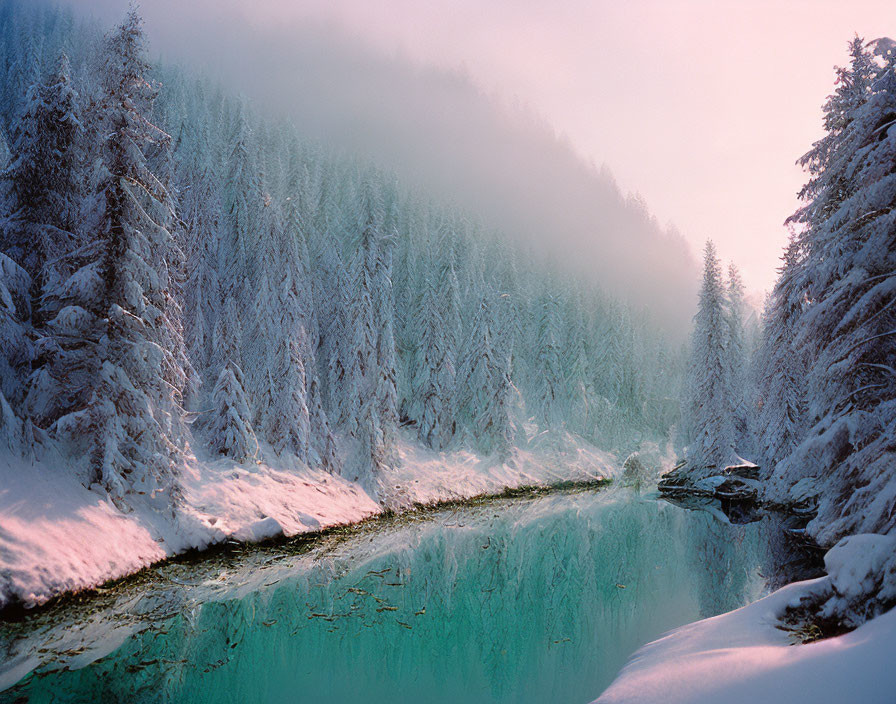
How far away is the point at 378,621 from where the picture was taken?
44.3ft

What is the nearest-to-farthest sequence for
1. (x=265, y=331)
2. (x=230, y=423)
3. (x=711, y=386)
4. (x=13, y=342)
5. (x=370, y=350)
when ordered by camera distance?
(x=13, y=342)
(x=230, y=423)
(x=265, y=331)
(x=370, y=350)
(x=711, y=386)

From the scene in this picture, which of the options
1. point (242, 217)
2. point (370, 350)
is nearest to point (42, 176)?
point (242, 217)

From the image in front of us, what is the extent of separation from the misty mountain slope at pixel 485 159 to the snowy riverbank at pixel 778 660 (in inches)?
2326

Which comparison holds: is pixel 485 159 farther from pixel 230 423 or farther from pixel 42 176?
pixel 42 176

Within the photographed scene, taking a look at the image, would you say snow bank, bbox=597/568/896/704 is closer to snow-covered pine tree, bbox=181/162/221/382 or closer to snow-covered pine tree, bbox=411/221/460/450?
snow-covered pine tree, bbox=181/162/221/382

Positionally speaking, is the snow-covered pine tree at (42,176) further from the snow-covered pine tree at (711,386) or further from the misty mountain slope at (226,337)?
the snow-covered pine tree at (711,386)

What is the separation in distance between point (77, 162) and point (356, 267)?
15.1 metres

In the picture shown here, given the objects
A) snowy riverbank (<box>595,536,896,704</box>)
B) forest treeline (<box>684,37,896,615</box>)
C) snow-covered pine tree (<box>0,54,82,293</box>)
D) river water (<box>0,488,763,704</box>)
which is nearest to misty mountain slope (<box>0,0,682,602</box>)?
snow-covered pine tree (<box>0,54,82,293</box>)

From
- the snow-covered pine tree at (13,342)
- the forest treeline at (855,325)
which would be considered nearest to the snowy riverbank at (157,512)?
the snow-covered pine tree at (13,342)

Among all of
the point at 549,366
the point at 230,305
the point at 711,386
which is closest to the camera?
the point at 230,305

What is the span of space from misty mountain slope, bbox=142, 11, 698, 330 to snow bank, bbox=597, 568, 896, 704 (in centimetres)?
5912

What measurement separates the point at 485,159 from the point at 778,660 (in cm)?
11877

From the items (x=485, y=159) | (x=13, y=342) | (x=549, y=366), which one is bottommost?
(x=549, y=366)

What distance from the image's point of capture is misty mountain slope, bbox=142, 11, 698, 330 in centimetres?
7994
